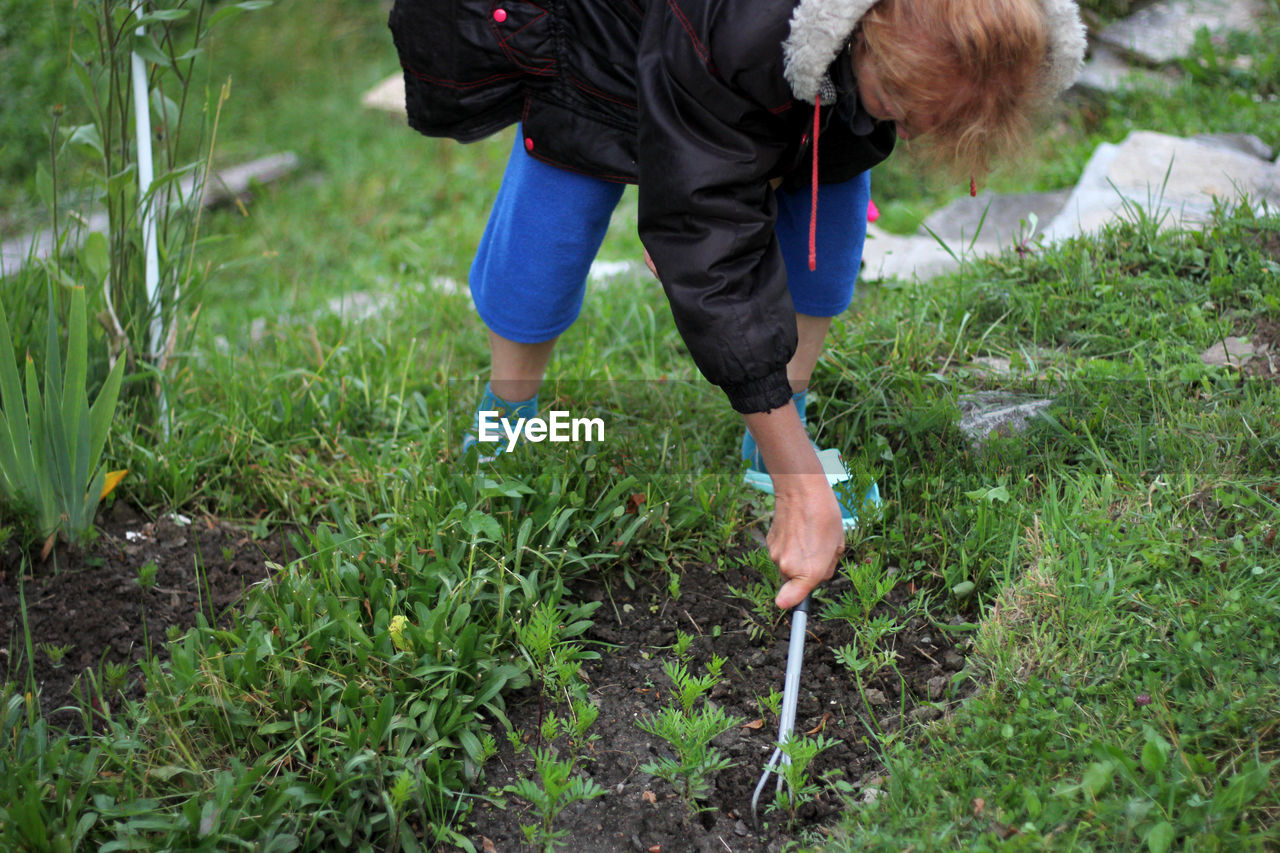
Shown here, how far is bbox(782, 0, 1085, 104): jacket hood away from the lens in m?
1.29

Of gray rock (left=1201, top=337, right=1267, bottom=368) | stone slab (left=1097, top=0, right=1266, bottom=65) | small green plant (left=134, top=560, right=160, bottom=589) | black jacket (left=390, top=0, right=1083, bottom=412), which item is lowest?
small green plant (left=134, top=560, right=160, bottom=589)

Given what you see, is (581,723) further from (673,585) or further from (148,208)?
(148,208)

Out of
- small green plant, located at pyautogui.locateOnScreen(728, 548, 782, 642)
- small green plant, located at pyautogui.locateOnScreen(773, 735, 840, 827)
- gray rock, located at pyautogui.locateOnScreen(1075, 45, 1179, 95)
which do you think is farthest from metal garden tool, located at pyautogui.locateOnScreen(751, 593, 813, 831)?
gray rock, located at pyautogui.locateOnScreen(1075, 45, 1179, 95)

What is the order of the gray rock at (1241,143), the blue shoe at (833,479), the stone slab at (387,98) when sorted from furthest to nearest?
the stone slab at (387,98) → the gray rock at (1241,143) → the blue shoe at (833,479)

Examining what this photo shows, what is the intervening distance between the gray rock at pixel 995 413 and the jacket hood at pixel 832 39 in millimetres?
879

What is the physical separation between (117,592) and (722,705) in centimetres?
120

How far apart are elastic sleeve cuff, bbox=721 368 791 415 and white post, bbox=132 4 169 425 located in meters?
1.41

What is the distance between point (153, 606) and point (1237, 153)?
3.21 meters

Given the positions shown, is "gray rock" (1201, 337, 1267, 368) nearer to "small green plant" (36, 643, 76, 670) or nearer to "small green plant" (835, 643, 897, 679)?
"small green plant" (835, 643, 897, 679)

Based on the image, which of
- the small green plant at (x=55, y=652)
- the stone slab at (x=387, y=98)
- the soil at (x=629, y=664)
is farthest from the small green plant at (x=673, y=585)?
the stone slab at (x=387, y=98)

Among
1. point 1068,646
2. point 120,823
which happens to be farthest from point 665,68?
point 120,823

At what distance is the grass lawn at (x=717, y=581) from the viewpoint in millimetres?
1427

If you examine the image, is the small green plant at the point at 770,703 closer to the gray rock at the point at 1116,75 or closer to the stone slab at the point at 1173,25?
the gray rock at the point at 1116,75

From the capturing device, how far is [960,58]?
1.31 meters
